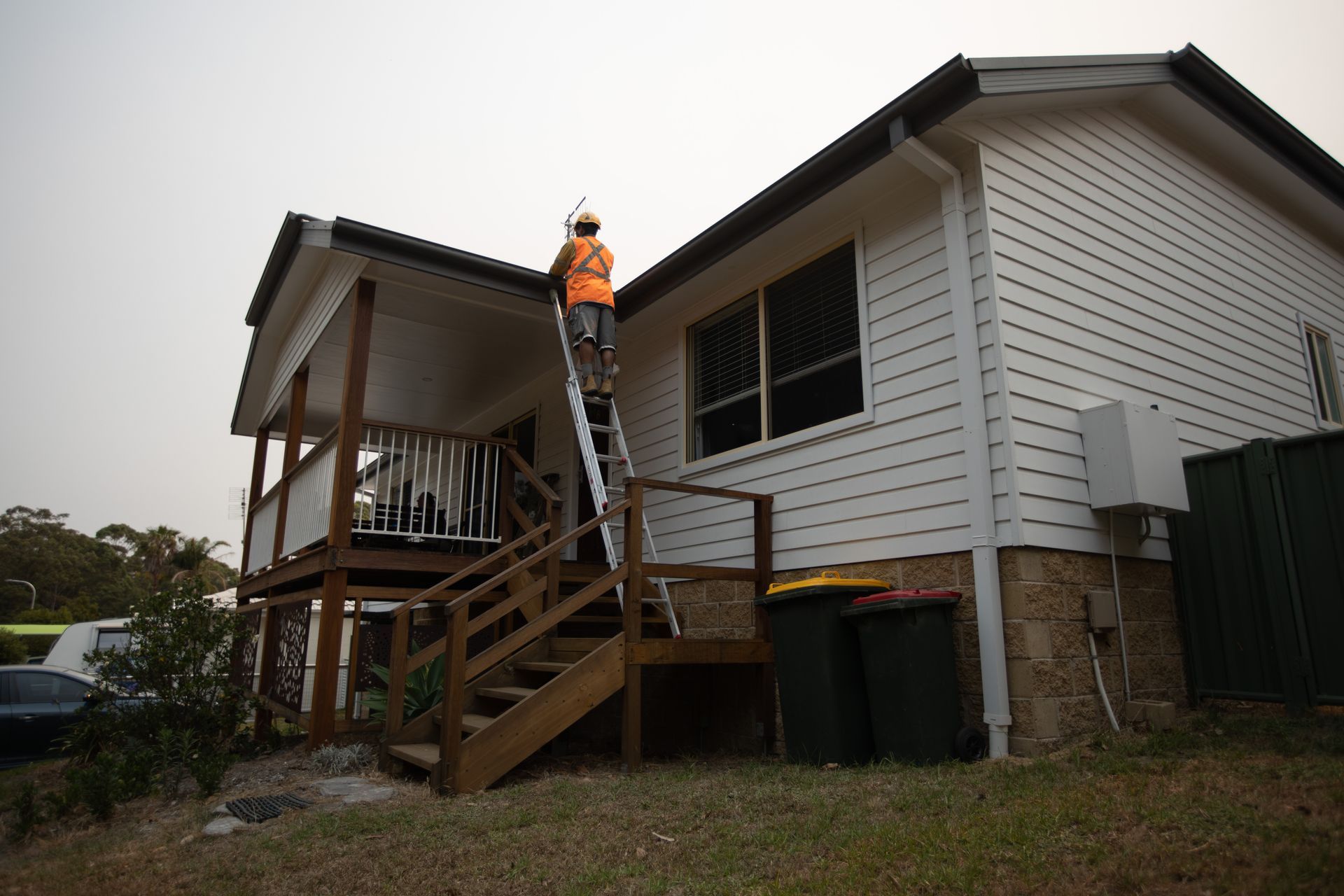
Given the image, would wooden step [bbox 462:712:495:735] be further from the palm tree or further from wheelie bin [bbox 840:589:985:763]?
the palm tree

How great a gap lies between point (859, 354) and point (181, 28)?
468 inches

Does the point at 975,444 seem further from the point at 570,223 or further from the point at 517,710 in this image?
the point at 570,223

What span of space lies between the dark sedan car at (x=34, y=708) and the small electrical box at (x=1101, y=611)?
10.2 meters

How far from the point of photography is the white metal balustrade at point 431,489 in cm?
760

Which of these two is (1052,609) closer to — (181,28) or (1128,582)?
(1128,582)

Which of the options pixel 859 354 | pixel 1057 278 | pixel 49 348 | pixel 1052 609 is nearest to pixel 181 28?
pixel 859 354

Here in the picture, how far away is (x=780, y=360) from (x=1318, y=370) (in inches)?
231

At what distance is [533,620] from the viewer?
233 inches

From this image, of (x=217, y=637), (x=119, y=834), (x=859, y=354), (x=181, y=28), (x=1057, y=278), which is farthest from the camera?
(x=181, y=28)

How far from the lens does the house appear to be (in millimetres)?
5199

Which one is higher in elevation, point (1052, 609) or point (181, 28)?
point (181, 28)

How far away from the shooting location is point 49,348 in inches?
1000

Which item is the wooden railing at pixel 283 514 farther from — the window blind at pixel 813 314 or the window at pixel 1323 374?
the window at pixel 1323 374

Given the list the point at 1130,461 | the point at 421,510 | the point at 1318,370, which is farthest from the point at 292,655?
the point at 1318,370
